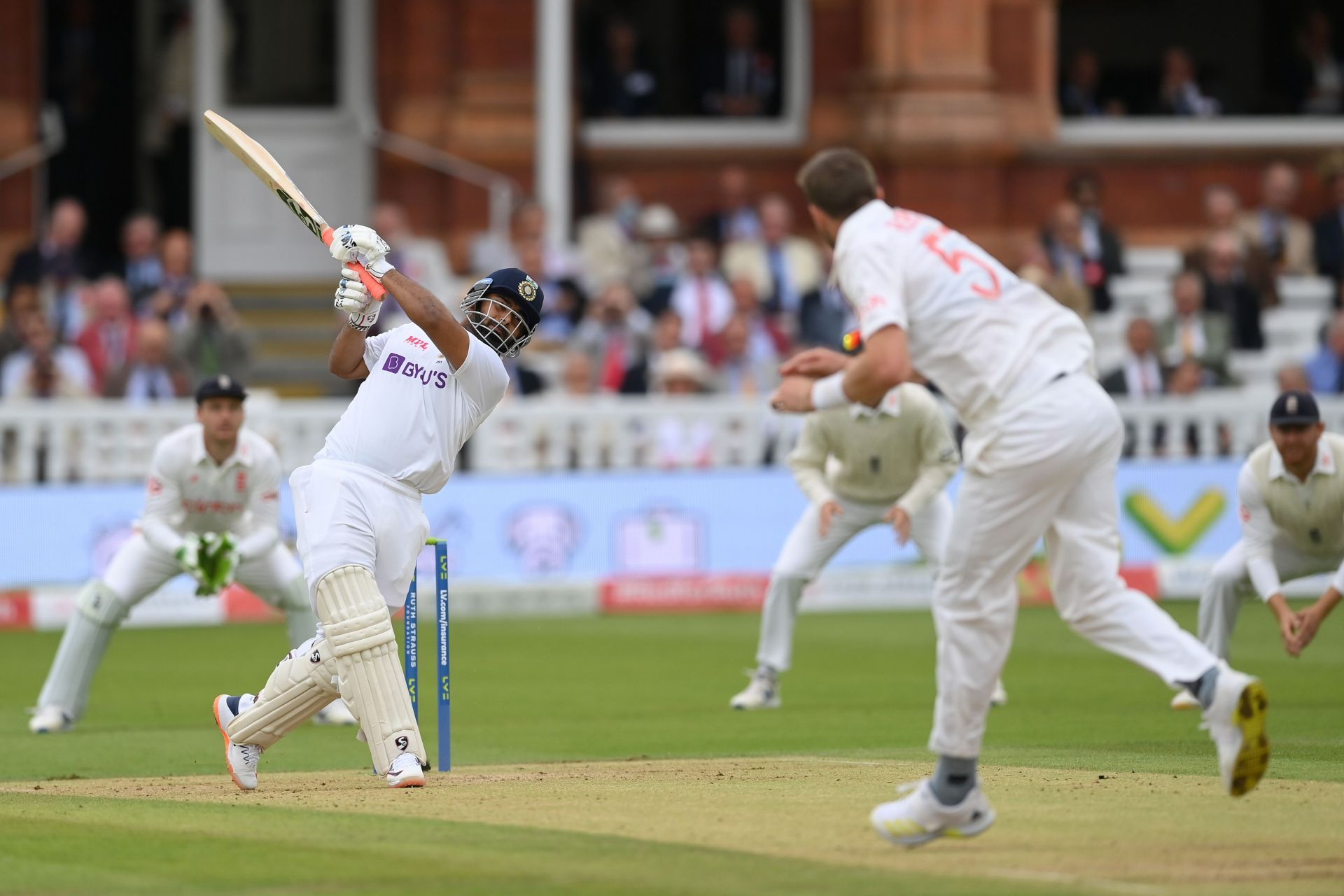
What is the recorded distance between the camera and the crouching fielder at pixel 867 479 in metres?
11.5

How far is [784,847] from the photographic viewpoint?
21.3ft

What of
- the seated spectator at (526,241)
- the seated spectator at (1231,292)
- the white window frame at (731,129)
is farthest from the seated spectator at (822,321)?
the white window frame at (731,129)

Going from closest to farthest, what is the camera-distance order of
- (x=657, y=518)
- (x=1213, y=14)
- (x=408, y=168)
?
1. (x=657, y=518)
2. (x=408, y=168)
3. (x=1213, y=14)

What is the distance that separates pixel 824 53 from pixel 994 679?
14421mm

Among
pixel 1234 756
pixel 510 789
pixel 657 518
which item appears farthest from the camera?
pixel 657 518

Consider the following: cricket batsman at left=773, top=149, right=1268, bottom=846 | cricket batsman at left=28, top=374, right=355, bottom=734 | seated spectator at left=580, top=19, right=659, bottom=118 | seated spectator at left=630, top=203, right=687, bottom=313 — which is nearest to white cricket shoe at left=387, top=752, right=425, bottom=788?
cricket batsman at left=773, top=149, right=1268, bottom=846

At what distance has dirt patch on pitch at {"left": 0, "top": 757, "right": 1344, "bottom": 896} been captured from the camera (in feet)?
20.1

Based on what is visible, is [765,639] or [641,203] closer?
[765,639]

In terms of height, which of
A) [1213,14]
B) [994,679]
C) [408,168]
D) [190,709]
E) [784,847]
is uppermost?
[1213,14]

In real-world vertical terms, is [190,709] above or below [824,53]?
below

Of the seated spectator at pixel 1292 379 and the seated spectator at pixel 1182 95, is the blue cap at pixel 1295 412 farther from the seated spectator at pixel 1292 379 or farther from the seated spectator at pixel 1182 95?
the seated spectator at pixel 1182 95

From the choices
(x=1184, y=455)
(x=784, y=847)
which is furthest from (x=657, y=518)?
(x=784, y=847)

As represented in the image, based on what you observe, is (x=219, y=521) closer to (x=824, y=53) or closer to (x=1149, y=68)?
(x=824, y=53)

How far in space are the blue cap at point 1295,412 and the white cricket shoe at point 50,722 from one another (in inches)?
228
